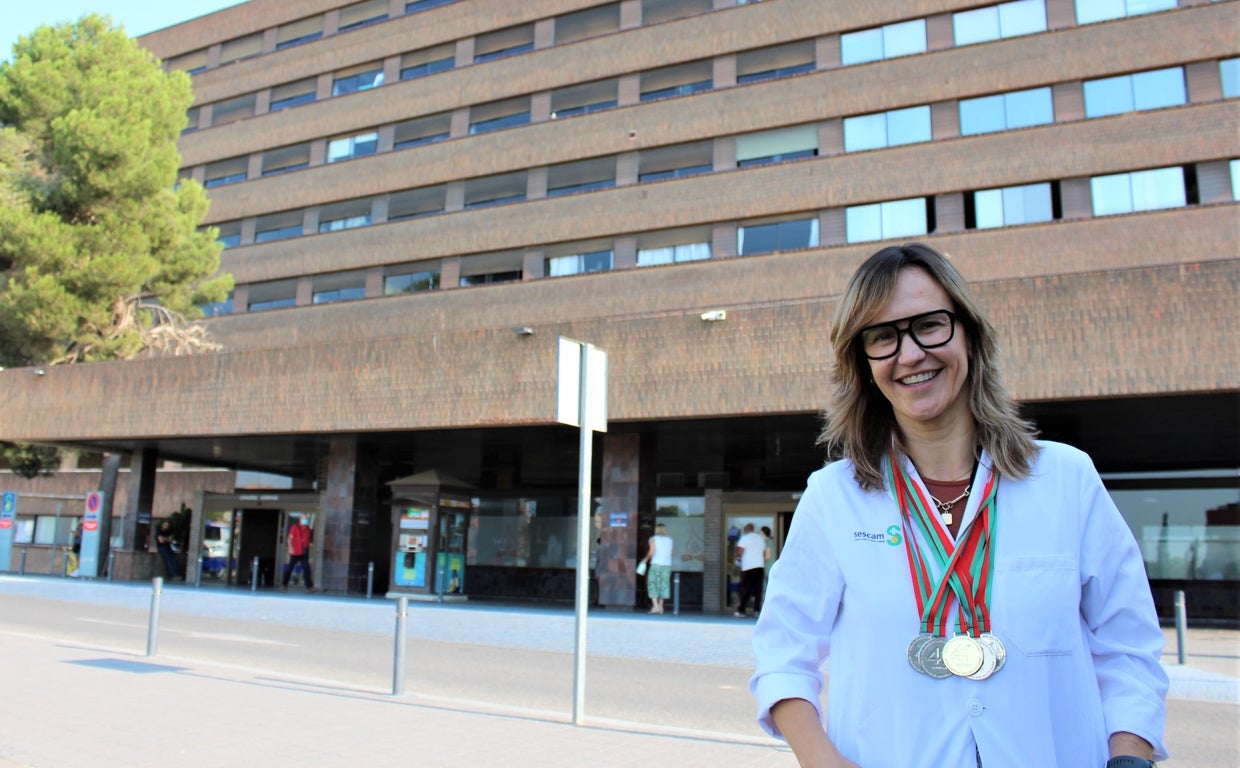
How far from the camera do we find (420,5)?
3722cm

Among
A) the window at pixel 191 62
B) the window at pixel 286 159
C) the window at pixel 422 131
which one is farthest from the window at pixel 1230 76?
the window at pixel 191 62

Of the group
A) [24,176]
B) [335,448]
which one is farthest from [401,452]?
[24,176]

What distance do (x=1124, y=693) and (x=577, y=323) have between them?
18.4 meters

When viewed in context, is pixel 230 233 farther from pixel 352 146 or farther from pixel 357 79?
pixel 357 79

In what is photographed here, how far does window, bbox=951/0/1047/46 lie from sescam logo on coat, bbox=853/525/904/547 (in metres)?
27.9

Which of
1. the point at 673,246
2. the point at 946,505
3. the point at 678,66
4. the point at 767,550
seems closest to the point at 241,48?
the point at 678,66

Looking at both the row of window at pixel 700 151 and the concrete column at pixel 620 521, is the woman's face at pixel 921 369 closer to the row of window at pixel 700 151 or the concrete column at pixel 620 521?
the concrete column at pixel 620 521

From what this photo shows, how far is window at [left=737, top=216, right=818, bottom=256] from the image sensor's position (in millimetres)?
27875

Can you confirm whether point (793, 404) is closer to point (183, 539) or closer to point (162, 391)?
point (162, 391)

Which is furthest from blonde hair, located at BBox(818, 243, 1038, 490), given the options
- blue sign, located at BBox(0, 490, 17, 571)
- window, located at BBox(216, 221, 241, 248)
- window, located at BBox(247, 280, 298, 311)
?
window, located at BBox(216, 221, 241, 248)

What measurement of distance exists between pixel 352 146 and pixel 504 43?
727 centimetres

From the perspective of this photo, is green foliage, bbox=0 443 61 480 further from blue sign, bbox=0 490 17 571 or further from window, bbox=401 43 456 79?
window, bbox=401 43 456 79

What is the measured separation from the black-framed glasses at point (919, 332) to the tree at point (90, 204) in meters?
31.6

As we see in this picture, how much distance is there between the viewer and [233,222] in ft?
131
